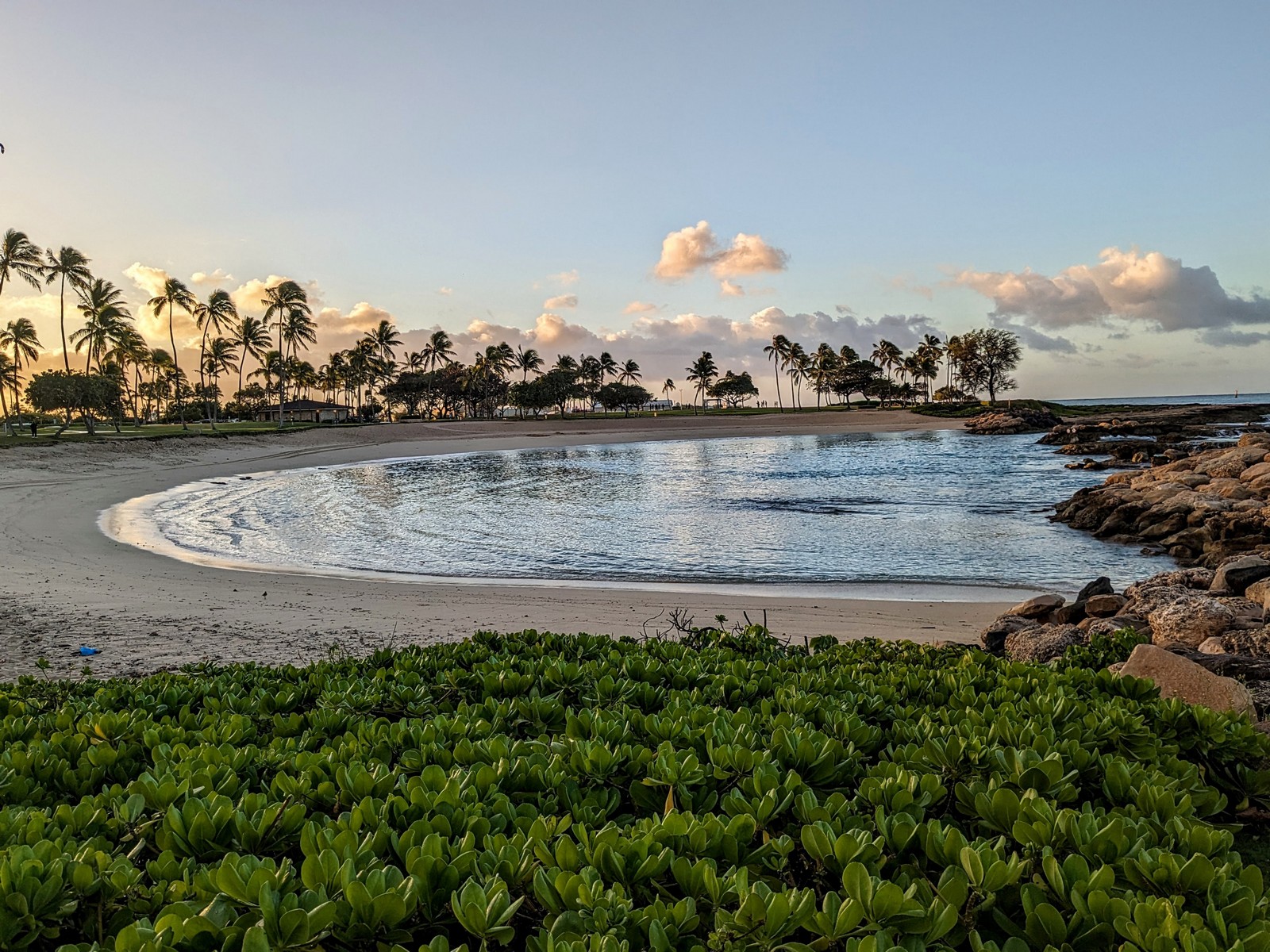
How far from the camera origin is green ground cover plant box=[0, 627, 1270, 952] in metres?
1.47

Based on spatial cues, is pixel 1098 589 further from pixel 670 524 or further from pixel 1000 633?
pixel 670 524

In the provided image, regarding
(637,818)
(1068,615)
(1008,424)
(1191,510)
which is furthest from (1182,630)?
(1008,424)

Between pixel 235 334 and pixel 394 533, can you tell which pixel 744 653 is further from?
pixel 235 334

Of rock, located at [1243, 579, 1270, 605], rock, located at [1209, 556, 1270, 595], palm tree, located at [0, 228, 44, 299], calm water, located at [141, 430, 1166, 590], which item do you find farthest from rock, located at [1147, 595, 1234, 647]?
palm tree, located at [0, 228, 44, 299]

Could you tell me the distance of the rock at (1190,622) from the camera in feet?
22.2

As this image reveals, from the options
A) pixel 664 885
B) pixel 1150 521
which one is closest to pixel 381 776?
pixel 664 885

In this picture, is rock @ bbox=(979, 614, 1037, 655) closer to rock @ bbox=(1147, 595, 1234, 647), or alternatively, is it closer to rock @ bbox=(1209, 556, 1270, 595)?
rock @ bbox=(1147, 595, 1234, 647)

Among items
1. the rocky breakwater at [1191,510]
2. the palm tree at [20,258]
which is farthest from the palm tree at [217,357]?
the rocky breakwater at [1191,510]

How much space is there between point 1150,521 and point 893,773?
1795 centimetres

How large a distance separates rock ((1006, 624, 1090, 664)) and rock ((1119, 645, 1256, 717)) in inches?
87.2

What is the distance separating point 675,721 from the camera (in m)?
2.65

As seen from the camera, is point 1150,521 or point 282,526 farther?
point 282,526

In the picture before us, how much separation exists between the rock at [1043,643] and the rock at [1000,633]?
0.51 m

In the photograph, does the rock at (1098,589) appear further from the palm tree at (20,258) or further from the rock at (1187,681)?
the palm tree at (20,258)
